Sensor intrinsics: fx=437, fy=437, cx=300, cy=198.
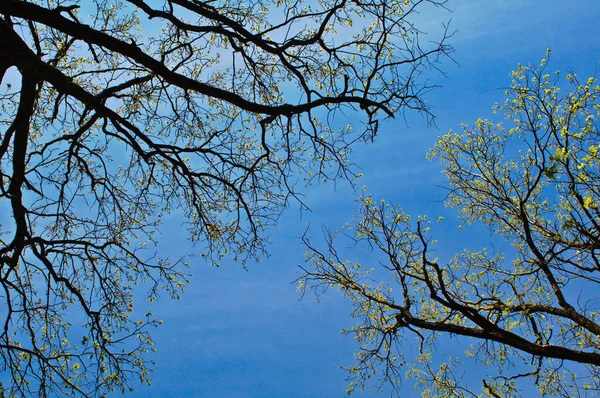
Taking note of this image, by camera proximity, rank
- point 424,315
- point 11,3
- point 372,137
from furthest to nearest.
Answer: point 424,315 → point 372,137 → point 11,3

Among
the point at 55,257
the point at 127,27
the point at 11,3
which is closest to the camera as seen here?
the point at 11,3

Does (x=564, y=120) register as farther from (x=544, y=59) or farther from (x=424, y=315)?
(x=424, y=315)

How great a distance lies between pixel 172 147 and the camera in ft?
28.9

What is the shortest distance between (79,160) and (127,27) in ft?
10.5

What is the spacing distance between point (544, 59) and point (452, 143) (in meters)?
3.86

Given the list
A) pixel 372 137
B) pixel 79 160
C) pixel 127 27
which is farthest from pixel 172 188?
pixel 372 137

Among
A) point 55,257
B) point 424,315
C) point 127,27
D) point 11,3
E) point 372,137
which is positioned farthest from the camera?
point 424,315

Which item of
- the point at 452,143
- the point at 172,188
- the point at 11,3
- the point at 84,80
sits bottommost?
the point at 172,188

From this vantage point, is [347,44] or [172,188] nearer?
[347,44]

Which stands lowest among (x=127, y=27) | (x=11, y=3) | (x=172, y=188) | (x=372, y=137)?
(x=372, y=137)

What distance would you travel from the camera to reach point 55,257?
30.4 feet

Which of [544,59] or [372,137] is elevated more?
[544,59]

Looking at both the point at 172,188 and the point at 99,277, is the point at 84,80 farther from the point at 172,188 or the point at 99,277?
the point at 99,277

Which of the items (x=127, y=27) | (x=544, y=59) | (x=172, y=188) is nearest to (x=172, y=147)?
(x=172, y=188)
